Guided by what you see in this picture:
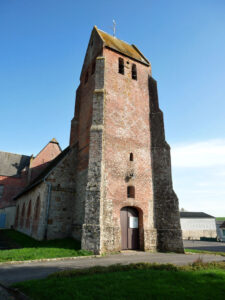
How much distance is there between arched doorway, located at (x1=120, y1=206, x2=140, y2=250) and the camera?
1358 cm

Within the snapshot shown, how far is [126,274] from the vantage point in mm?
6434

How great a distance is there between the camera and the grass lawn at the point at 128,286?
4617 mm

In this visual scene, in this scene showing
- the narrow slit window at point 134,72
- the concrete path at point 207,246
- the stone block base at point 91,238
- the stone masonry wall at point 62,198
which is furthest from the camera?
the concrete path at point 207,246

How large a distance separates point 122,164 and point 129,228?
167 inches

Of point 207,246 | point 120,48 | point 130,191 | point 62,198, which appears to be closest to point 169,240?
point 130,191

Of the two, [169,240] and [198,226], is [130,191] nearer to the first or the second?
[169,240]

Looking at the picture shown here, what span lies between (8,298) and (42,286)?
2.47ft

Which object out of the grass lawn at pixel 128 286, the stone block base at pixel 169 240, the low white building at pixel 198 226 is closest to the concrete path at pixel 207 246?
the stone block base at pixel 169 240

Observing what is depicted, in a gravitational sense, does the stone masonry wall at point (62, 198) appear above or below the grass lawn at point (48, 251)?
above

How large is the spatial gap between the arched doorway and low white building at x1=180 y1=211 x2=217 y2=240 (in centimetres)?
4035

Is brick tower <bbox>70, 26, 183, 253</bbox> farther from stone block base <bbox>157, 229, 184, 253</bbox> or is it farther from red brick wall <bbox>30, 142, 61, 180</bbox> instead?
red brick wall <bbox>30, 142, 61, 180</bbox>

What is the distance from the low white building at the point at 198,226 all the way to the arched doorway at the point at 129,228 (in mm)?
40347

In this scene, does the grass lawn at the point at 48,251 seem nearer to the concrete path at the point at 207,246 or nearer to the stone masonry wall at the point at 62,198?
the stone masonry wall at the point at 62,198

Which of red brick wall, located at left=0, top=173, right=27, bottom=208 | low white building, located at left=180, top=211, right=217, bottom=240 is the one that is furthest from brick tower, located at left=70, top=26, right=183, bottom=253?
low white building, located at left=180, top=211, right=217, bottom=240
